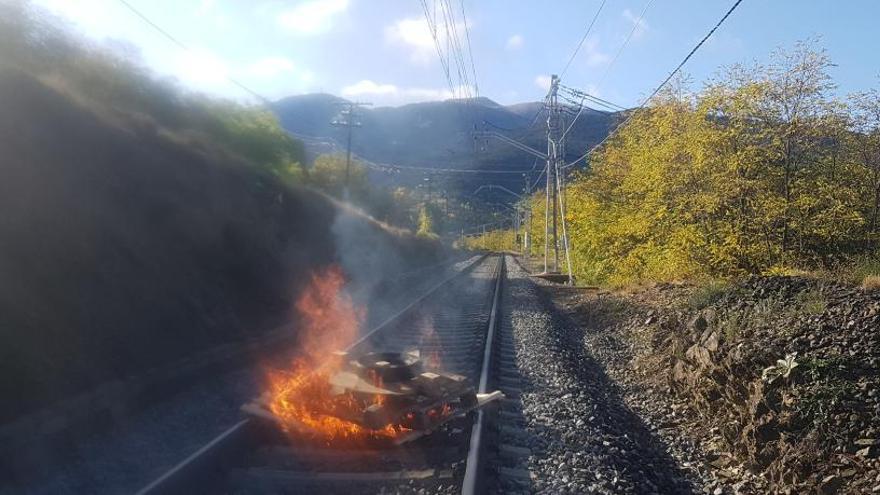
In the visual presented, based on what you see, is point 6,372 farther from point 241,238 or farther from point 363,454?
point 241,238

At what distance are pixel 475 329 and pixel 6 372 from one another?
9946 mm

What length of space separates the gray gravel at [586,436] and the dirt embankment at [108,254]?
5610 mm

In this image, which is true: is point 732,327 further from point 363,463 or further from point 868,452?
point 363,463

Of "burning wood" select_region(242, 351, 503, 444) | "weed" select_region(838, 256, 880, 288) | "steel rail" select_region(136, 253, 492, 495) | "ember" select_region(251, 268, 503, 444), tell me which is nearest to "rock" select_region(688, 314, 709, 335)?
"weed" select_region(838, 256, 880, 288)

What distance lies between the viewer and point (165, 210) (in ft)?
49.4

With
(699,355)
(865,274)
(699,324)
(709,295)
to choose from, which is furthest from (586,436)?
(709,295)

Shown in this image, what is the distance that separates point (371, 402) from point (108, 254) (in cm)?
708

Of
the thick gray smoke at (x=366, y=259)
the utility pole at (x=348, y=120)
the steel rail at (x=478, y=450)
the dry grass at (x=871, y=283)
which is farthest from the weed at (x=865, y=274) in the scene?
the utility pole at (x=348, y=120)

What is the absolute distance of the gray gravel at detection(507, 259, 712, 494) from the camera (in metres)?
5.93

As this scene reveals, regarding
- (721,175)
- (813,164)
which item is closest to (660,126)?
(721,175)

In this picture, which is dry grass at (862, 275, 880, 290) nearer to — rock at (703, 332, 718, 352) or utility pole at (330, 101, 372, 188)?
rock at (703, 332, 718, 352)

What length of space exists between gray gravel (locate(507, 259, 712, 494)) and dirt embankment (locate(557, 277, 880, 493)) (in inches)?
15.1

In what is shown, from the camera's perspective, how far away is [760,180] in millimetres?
14391

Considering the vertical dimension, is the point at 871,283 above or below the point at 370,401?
above
